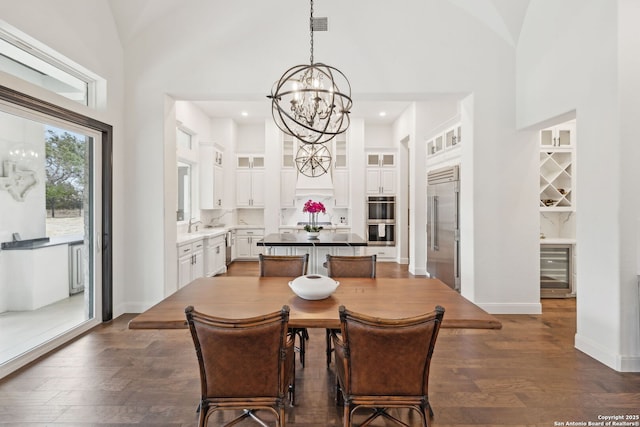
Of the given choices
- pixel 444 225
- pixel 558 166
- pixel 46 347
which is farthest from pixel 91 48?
pixel 558 166

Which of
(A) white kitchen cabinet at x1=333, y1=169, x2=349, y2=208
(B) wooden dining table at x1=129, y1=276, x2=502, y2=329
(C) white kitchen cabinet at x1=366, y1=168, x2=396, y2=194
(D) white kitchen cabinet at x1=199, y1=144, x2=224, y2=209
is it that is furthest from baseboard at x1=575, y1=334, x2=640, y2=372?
(D) white kitchen cabinet at x1=199, y1=144, x2=224, y2=209

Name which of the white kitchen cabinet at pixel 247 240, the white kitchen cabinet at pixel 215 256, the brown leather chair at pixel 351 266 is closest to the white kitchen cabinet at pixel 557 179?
the brown leather chair at pixel 351 266

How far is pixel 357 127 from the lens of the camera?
7.85m

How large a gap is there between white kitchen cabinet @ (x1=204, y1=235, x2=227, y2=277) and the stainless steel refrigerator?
12.6 feet

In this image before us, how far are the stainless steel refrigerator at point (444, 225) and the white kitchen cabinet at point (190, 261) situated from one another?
Answer: 385 cm

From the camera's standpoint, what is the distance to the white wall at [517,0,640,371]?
2.77m

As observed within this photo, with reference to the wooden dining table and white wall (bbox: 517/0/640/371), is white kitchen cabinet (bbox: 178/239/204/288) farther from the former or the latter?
white wall (bbox: 517/0/640/371)

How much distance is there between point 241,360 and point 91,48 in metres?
3.80

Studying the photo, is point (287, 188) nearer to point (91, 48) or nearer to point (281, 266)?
point (91, 48)

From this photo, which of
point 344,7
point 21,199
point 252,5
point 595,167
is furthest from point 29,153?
point 595,167

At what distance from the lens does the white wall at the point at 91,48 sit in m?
2.82

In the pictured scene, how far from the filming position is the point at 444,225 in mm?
5199

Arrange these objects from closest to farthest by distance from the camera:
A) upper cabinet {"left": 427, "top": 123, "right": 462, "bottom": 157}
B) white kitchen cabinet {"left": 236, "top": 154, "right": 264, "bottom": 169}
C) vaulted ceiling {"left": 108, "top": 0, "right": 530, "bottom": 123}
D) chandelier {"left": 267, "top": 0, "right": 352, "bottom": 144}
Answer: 1. chandelier {"left": 267, "top": 0, "right": 352, "bottom": 144}
2. vaulted ceiling {"left": 108, "top": 0, "right": 530, "bottom": 123}
3. upper cabinet {"left": 427, "top": 123, "right": 462, "bottom": 157}
4. white kitchen cabinet {"left": 236, "top": 154, "right": 264, "bottom": 169}

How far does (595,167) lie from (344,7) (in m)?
3.21
